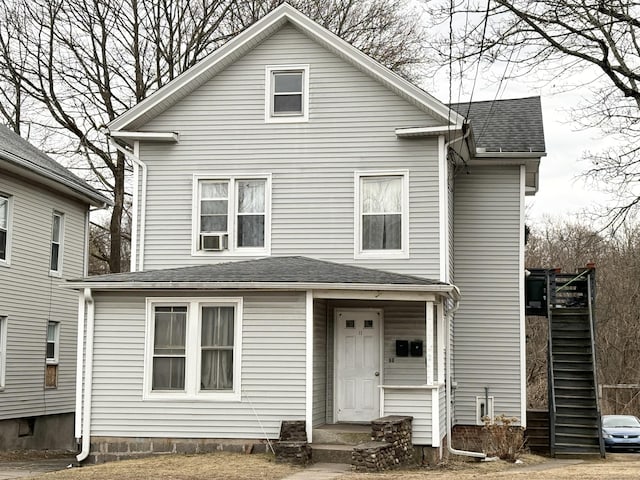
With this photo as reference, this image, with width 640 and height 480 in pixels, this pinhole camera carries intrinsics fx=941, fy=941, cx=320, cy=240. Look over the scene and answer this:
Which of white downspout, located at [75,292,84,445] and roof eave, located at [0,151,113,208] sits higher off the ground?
roof eave, located at [0,151,113,208]

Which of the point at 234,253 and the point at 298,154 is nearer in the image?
the point at 234,253

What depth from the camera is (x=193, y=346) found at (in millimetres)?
17234

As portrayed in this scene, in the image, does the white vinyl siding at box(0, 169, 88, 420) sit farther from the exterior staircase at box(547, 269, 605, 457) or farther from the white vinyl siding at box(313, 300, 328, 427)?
the exterior staircase at box(547, 269, 605, 457)

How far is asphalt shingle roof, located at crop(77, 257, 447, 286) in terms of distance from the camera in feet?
55.1

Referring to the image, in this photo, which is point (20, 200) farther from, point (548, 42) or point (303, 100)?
point (548, 42)

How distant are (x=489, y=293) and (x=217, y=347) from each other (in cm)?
719

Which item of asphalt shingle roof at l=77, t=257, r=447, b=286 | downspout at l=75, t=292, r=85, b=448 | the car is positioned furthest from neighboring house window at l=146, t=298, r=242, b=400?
the car

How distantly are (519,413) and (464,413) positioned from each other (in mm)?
1233

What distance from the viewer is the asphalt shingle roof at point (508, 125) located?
2142 centimetres

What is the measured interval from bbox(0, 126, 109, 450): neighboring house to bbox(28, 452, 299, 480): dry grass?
24.5 feet

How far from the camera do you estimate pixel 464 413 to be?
21406mm

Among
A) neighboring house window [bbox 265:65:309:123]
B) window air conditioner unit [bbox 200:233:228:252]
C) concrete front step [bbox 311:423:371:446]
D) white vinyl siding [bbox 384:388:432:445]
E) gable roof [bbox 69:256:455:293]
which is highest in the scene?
neighboring house window [bbox 265:65:309:123]

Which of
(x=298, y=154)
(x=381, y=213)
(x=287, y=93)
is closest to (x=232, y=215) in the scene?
(x=298, y=154)

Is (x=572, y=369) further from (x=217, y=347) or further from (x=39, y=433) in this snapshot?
(x=39, y=433)
